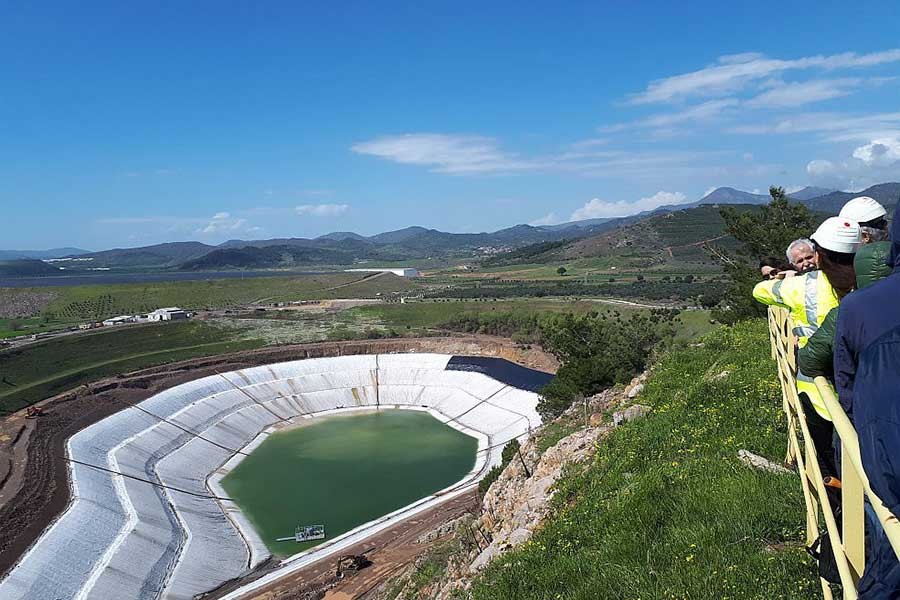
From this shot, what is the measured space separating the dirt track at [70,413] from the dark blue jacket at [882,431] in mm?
31563

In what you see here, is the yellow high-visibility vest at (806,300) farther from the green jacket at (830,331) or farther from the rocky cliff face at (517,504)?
the rocky cliff face at (517,504)

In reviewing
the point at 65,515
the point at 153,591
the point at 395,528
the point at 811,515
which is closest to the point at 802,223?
the point at 395,528

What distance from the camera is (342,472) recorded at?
133ft

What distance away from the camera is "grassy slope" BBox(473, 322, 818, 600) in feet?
16.3

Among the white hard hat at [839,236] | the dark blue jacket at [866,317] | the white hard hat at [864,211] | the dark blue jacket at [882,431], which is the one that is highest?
the white hard hat at [864,211]

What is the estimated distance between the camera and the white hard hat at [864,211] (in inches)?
170

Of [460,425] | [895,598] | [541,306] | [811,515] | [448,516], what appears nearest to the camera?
[895,598]

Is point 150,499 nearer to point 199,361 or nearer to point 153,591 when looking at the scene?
point 153,591

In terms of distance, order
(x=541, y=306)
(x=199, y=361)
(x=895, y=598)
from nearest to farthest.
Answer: (x=895, y=598) < (x=199, y=361) < (x=541, y=306)

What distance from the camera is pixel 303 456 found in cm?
4397

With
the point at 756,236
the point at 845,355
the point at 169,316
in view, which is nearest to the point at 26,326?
the point at 169,316

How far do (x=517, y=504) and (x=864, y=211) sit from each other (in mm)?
10102

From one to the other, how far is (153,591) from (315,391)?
3330 centimetres

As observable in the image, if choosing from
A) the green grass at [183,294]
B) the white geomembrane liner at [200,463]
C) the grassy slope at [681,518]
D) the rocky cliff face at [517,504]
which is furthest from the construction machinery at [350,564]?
the green grass at [183,294]
